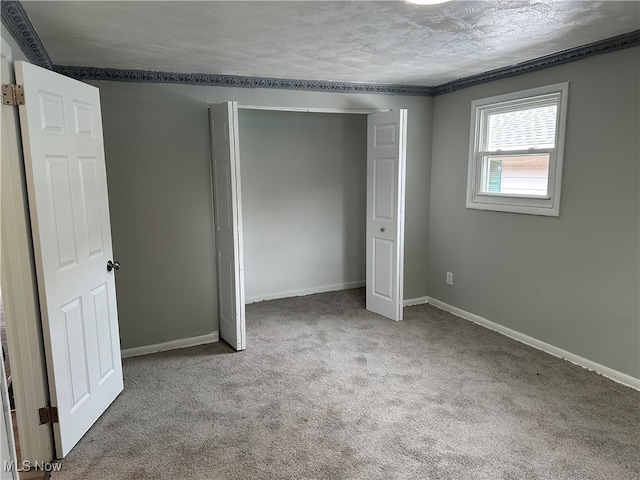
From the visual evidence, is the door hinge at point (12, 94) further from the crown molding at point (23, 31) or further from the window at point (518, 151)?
the window at point (518, 151)

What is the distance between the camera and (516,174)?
3.77 meters

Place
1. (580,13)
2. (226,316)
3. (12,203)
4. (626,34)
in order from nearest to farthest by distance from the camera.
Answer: (12,203) < (580,13) < (626,34) < (226,316)

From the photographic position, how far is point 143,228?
3543 millimetres

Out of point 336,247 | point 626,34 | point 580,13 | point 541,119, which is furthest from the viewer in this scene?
point 336,247

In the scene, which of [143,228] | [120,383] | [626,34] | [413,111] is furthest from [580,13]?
[120,383]

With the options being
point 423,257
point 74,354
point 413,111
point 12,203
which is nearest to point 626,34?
point 413,111

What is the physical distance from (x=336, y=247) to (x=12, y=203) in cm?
371

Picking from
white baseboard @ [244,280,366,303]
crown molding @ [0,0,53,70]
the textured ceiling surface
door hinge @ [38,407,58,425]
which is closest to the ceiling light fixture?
the textured ceiling surface

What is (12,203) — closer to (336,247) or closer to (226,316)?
(226,316)

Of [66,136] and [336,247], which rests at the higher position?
[66,136]

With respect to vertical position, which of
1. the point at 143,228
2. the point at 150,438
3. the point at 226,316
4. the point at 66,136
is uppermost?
the point at 66,136

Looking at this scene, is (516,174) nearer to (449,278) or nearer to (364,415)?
(449,278)

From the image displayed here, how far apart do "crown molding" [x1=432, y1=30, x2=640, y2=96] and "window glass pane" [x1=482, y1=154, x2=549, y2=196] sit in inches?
26.8

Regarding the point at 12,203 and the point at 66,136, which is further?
the point at 66,136
